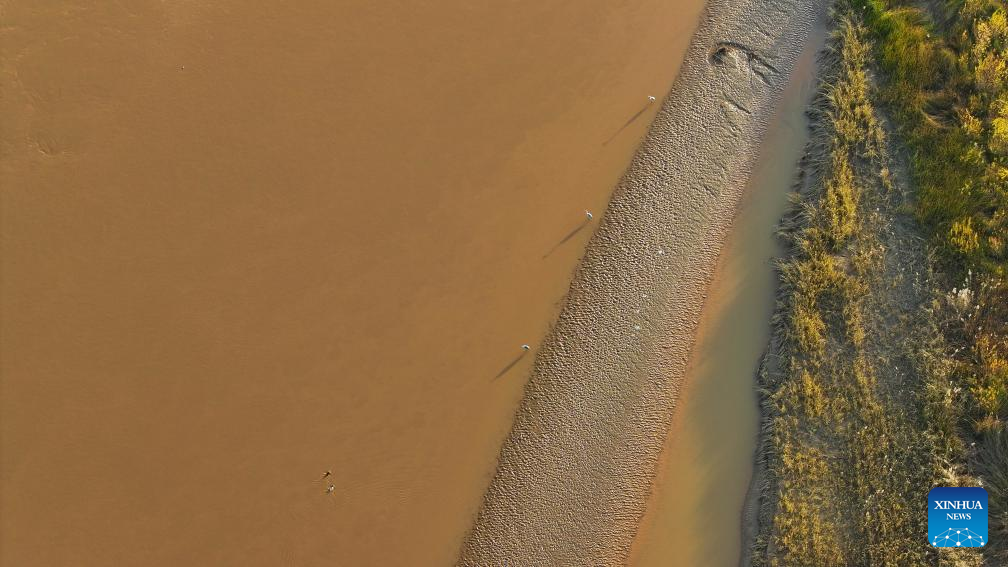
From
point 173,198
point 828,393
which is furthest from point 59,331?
point 828,393

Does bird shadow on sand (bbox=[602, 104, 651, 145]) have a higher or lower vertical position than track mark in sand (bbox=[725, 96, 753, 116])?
higher

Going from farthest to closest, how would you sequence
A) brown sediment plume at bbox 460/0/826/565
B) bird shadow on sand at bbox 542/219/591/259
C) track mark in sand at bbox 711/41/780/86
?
track mark in sand at bbox 711/41/780/86, bird shadow on sand at bbox 542/219/591/259, brown sediment plume at bbox 460/0/826/565

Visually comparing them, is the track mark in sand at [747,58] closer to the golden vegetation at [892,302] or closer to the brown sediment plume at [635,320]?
the brown sediment plume at [635,320]

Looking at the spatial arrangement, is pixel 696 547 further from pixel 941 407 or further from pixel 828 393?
pixel 941 407

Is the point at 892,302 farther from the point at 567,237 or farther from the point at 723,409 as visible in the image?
the point at 567,237

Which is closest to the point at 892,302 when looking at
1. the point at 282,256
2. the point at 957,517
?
the point at 957,517

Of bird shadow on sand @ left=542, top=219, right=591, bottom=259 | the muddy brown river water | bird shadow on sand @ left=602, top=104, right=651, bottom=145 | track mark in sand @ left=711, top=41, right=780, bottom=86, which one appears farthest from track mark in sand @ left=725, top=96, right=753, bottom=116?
bird shadow on sand @ left=542, top=219, right=591, bottom=259

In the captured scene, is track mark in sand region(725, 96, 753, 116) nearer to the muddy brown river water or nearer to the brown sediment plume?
the brown sediment plume
